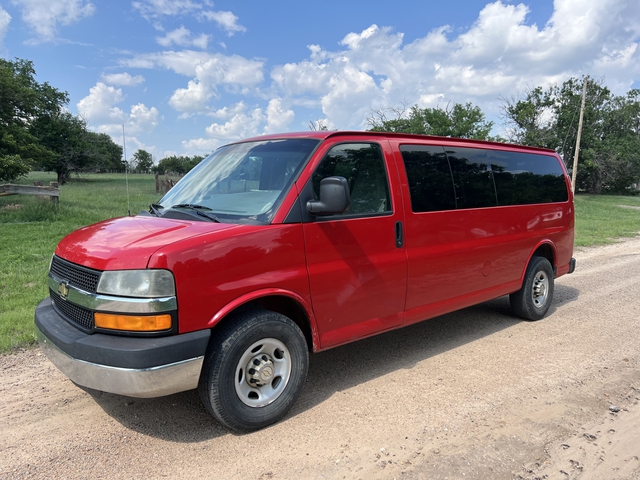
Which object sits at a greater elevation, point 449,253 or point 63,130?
point 63,130

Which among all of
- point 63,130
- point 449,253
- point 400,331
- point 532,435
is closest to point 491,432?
point 532,435

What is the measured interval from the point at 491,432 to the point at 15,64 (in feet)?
140

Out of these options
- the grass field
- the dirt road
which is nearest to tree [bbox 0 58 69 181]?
the grass field

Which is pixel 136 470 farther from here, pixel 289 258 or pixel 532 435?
pixel 532 435

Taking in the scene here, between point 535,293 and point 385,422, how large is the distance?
357 centimetres

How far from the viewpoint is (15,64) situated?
3503cm

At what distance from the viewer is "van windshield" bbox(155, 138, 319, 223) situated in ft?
11.5

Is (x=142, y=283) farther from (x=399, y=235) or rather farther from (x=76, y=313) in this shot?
(x=399, y=235)

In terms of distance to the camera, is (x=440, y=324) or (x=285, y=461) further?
(x=440, y=324)

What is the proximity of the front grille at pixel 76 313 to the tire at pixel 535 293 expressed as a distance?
4914 millimetres

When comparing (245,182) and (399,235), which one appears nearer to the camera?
(245,182)

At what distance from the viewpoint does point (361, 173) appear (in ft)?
12.8

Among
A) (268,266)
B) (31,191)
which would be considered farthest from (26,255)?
(268,266)

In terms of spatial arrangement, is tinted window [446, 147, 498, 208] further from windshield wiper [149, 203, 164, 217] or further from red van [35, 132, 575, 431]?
windshield wiper [149, 203, 164, 217]
